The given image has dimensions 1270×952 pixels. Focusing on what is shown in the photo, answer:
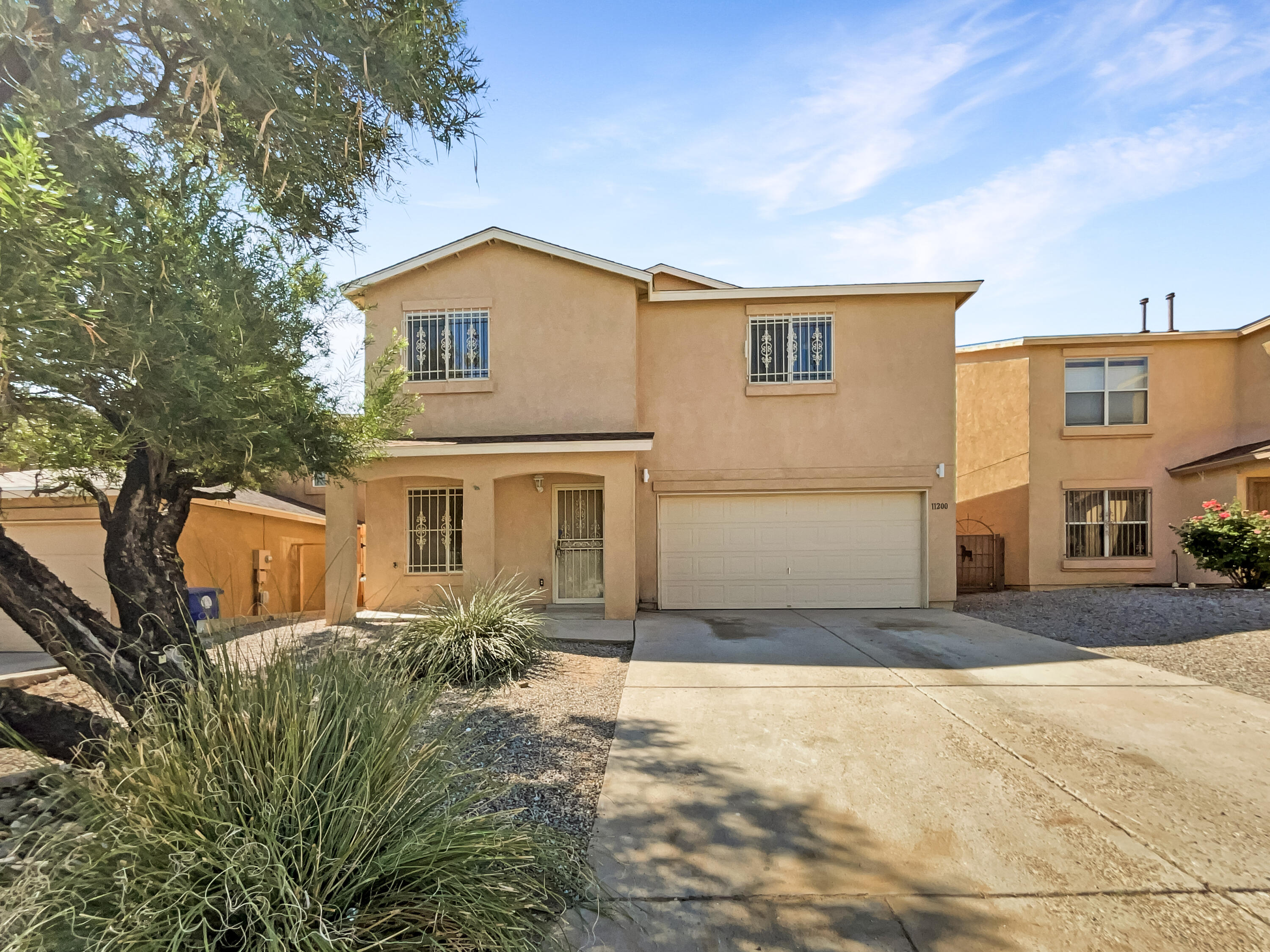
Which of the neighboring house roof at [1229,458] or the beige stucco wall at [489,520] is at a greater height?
the neighboring house roof at [1229,458]

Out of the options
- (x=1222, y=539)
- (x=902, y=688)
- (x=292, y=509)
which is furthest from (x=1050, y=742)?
(x=292, y=509)

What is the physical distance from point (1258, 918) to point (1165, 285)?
19555mm

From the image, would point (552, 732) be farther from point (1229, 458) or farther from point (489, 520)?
point (1229, 458)

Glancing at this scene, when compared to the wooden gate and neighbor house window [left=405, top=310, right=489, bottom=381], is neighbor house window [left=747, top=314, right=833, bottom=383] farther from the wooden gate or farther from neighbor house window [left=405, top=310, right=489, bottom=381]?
the wooden gate

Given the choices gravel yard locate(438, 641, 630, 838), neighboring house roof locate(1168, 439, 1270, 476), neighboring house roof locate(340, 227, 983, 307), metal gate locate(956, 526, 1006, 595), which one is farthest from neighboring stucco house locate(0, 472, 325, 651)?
neighboring house roof locate(1168, 439, 1270, 476)

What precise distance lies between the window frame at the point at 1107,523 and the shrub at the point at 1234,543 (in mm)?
2951

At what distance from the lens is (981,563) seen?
53.9ft

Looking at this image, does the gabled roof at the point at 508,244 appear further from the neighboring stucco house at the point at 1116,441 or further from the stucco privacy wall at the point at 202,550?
the neighboring stucco house at the point at 1116,441

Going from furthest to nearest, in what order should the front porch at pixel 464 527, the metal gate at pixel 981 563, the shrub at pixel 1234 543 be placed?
the metal gate at pixel 981 563 < the front porch at pixel 464 527 < the shrub at pixel 1234 543

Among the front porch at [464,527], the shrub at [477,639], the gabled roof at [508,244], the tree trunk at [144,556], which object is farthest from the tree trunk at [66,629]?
the gabled roof at [508,244]

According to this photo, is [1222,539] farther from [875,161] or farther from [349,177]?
[349,177]

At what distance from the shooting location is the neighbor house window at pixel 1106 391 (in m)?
15.7

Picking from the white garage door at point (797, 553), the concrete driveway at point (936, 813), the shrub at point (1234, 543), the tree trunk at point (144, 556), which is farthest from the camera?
the white garage door at point (797, 553)

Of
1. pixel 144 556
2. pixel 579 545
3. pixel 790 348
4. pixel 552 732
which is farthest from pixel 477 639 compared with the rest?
pixel 790 348
